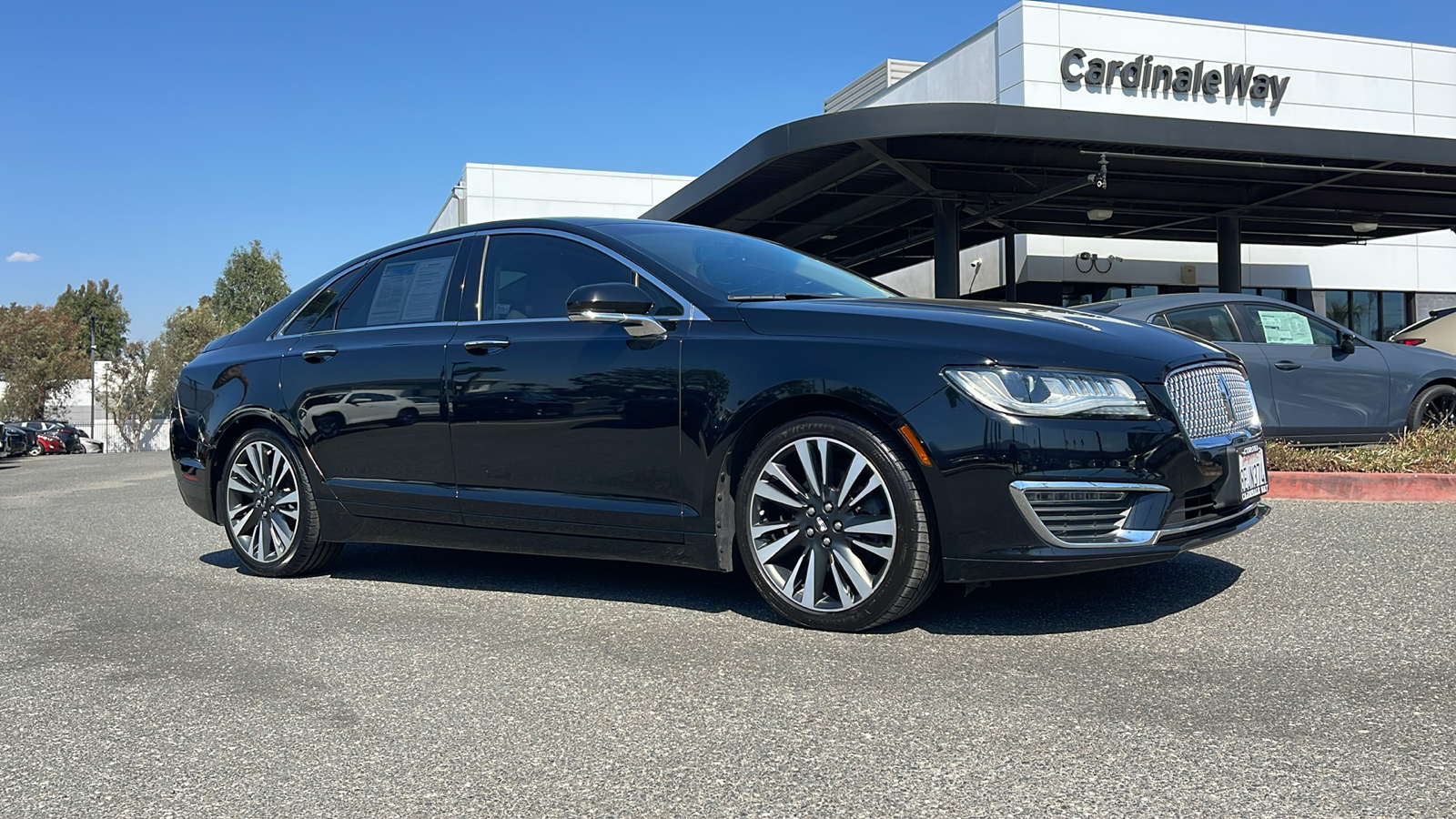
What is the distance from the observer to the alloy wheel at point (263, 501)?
5.90m

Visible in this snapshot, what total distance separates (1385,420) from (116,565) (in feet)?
29.8

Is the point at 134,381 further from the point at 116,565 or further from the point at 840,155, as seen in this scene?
the point at 116,565

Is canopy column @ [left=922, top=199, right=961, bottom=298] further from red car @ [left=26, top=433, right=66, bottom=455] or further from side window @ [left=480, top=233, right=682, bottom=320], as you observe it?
red car @ [left=26, top=433, right=66, bottom=455]

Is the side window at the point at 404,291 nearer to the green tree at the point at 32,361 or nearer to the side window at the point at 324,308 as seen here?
the side window at the point at 324,308

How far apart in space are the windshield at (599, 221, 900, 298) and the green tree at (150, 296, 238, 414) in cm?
6606

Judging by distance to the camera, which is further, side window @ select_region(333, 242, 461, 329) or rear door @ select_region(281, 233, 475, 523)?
side window @ select_region(333, 242, 461, 329)

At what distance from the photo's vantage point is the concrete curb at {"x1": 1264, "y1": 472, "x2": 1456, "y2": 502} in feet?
24.6

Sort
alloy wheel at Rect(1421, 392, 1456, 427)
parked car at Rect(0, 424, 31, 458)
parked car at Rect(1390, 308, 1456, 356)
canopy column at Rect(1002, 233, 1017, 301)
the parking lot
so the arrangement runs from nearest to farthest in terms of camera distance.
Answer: the parking lot → alloy wheel at Rect(1421, 392, 1456, 427) → parked car at Rect(1390, 308, 1456, 356) → canopy column at Rect(1002, 233, 1017, 301) → parked car at Rect(0, 424, 31, 458)

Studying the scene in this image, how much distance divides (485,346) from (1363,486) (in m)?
5.77

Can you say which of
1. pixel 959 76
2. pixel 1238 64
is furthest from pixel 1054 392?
pixel 1238 64

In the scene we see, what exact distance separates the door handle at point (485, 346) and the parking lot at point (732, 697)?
42.8 inches

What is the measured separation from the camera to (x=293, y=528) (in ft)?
19.3

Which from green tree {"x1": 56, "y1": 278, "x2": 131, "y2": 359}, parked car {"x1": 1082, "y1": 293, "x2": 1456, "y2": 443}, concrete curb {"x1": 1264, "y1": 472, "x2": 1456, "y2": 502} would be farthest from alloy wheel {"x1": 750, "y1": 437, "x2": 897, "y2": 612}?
green tree {"x1": 56, "y1": 278, "x2": 131, "y2": 359}


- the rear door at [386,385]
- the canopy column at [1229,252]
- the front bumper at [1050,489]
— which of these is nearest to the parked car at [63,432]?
Answer: the canopy column at [1229,252]
